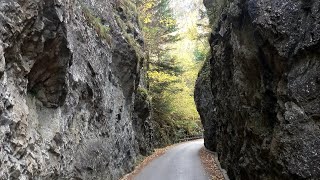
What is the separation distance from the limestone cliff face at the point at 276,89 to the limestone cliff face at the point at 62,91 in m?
5.77

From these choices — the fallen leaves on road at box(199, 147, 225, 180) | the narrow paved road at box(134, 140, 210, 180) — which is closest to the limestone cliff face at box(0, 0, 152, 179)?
the narrow paved road at box(134, 140, 210, 180)

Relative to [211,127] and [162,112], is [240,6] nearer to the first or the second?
[211,127]

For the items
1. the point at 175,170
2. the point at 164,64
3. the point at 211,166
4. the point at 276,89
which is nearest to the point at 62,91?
the point at 276,89

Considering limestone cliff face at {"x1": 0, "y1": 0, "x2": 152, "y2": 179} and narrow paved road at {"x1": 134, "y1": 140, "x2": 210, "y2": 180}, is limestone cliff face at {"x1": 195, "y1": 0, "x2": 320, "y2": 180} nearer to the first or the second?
narrow paved road at {"x1": 134, "y1": 140, "x2": 210, "y2": 180}

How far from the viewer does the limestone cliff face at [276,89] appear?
7.38 m

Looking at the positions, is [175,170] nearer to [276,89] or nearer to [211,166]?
[211,166]

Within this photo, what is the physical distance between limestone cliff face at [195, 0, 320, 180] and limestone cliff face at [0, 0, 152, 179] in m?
5.77

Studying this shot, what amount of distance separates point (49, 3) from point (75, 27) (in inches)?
127

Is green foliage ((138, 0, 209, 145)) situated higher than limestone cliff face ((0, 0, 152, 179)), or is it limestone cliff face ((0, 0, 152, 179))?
green foliage ((138, 0, 209, 145))

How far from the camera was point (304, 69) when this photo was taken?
7707mm

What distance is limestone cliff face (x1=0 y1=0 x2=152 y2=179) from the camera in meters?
7.87

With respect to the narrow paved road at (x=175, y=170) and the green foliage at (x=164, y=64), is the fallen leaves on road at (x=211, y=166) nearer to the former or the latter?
the narrow paved road at (x=175, y=170)

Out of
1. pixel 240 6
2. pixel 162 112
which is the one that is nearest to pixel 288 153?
pixel 240 6

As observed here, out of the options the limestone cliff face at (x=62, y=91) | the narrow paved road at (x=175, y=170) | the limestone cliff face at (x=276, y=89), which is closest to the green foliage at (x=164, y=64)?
the narrow paved road at (x=175, y=170)
